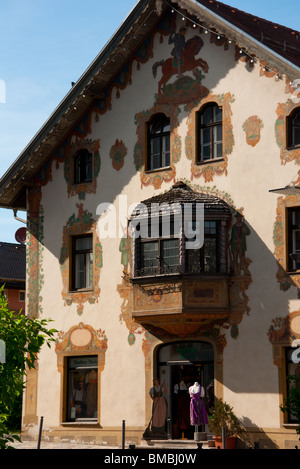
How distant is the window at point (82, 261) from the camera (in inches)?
1366

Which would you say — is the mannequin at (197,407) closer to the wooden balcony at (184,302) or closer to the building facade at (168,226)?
the building facade at (168,226)

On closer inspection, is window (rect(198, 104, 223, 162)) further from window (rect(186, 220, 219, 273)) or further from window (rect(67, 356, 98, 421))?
window (rect(67, 356, 98, 421))

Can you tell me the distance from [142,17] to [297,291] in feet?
34.4

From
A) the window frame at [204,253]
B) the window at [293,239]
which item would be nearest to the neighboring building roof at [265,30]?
the window at [293,239]

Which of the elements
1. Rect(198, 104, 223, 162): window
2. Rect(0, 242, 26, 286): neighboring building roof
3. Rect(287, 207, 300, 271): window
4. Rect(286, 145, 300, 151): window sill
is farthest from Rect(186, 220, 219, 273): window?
Rect(0, 242, 26, 286): neighboring building roof

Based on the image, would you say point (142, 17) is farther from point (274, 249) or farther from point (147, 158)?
point (274, 249)

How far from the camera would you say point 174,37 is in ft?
108

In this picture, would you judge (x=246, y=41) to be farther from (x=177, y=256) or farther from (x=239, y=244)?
(x=177, y=256)

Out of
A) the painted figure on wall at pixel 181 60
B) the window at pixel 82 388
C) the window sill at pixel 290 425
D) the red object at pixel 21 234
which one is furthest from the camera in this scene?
the red object at pixel 21 234

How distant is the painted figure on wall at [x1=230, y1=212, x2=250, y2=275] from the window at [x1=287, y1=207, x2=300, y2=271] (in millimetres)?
1373

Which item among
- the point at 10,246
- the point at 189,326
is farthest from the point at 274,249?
the point at 10,246

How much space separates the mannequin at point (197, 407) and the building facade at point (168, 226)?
16.3 inches

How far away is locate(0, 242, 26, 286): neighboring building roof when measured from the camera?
6016 cm

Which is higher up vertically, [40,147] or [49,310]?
[40,147]
